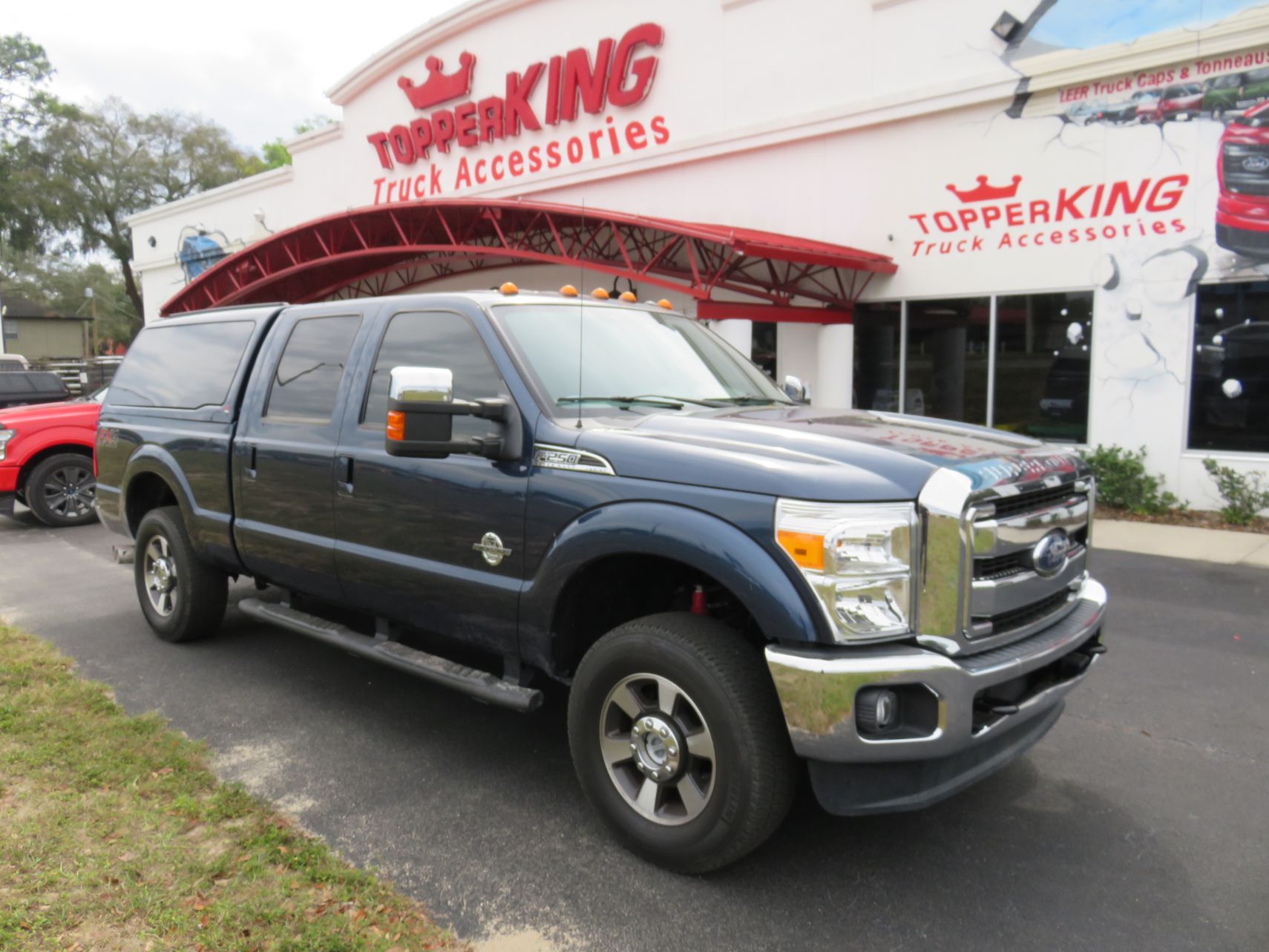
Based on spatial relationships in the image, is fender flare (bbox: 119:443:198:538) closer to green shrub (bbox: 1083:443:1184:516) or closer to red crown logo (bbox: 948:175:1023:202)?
green shrub (bbox: 1083:443:1184:516)

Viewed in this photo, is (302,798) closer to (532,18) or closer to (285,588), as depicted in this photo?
(285,588)

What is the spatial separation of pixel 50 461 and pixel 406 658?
8.50 metres

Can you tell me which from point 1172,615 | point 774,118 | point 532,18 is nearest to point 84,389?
point 532,18

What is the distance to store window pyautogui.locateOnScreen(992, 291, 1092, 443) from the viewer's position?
1132 cm

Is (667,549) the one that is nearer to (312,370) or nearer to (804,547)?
(804,547)

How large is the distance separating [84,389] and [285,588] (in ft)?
44.5

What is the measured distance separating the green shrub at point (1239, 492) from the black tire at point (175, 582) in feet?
32.8

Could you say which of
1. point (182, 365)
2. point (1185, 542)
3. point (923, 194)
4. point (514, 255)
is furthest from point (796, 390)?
point (514, 255)

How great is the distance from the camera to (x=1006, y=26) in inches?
447

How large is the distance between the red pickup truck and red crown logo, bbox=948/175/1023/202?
35.1 ft

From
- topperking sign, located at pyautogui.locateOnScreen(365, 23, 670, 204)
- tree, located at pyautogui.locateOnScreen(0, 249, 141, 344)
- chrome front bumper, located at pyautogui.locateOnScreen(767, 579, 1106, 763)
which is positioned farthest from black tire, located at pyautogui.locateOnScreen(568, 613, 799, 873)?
tree, located at pyautogui.locateOnScreen(0, 249, 141, 344)

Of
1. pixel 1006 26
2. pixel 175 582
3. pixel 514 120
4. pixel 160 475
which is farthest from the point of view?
pixel 514 120

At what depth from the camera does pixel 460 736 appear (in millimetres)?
4305

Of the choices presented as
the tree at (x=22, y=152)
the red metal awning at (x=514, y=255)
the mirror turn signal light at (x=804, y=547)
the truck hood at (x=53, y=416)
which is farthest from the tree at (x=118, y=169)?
the mirror turn signal light at (x=804, y=547)
